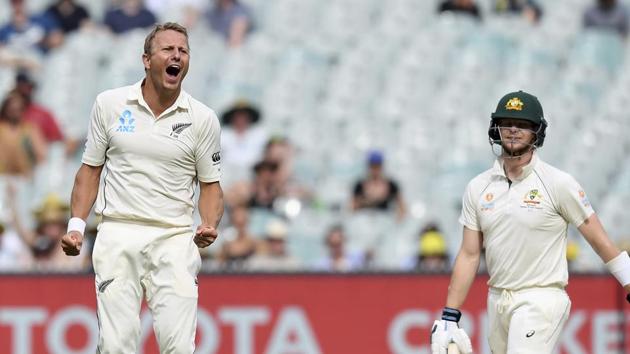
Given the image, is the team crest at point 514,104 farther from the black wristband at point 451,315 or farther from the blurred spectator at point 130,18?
the blurred spectator at point 130,18

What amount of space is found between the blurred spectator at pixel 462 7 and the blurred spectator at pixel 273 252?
4.59 m

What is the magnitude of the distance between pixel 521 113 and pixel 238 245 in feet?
16.0

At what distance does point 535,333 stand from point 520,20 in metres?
8.75

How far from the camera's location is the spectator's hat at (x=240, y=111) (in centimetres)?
1415

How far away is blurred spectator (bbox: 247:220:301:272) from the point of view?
39.2 feet

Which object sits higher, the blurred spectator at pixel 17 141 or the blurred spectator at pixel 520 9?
the blurred spectator at pixel 520 9

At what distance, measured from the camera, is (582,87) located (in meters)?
15.3

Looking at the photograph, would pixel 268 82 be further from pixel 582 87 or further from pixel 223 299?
pixel 223 299

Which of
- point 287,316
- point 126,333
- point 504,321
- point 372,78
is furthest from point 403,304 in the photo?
point 372,78

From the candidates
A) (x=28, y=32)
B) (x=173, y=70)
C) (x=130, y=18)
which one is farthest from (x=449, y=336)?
(x=28, y=32)

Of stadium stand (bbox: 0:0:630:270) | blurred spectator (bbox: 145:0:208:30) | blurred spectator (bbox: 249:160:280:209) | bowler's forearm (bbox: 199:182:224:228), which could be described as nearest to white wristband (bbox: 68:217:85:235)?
bowler's forearm (bbox: 199:182:224:228)

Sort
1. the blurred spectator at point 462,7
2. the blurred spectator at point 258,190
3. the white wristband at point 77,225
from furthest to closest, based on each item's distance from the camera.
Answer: the blurred spectator at point 462,7
the blurred spectator at point 258,190
the white wristband at point 77,225

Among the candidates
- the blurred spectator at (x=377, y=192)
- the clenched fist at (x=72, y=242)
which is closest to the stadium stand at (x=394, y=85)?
the blurred spectator at (x=377, y=192)

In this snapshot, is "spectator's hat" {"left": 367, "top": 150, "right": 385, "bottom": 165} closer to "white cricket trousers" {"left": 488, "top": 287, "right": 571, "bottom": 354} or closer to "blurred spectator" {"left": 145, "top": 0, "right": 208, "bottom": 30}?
"blurred spectator" {"left": 145, "top": 0, "right": 208, "bottom": 30}
